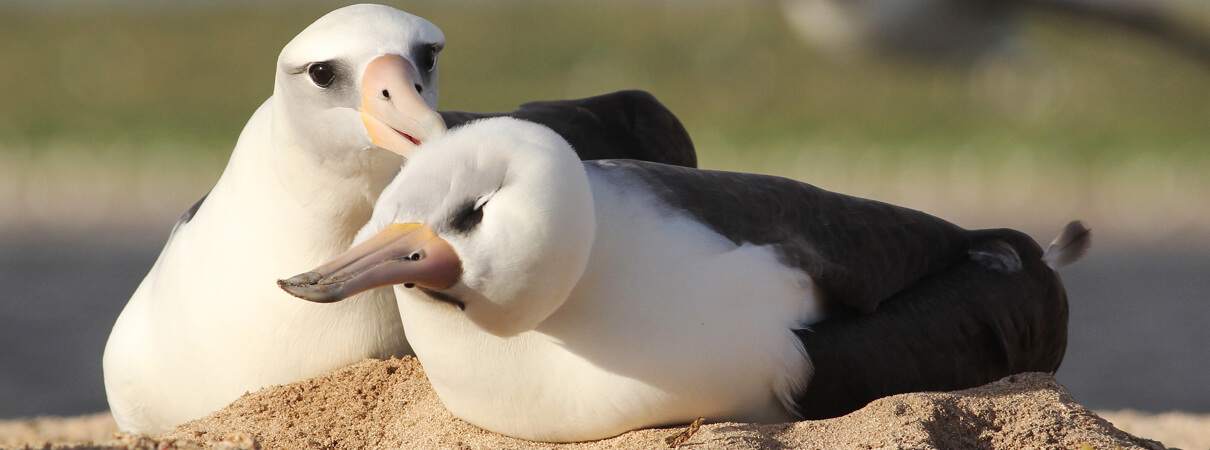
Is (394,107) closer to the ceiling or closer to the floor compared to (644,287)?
closer to the ceiling

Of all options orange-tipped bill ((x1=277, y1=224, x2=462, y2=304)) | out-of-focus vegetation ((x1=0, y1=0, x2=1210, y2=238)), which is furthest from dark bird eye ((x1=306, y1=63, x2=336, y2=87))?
out-of-focus vegetation ((x1=0, y1=0, x2=1210, y2=238))

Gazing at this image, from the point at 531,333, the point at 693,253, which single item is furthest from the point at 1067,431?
the point at 531,333

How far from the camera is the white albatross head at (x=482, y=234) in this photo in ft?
9.46

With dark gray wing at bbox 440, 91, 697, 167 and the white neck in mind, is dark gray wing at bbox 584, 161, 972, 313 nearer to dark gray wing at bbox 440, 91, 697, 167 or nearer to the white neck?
the white neck

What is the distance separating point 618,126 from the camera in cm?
546

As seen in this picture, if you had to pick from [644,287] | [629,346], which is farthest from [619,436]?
[644,287]

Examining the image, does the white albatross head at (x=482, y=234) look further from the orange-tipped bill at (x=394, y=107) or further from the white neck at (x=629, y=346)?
the orange-tipped bill at (x=394, y=107)

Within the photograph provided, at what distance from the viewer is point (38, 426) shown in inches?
266

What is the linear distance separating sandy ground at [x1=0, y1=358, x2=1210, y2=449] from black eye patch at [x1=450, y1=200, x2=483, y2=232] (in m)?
0.81

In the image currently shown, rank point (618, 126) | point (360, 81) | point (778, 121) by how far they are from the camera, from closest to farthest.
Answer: point (360, 81)
point (618, 126)
point (778, 121)

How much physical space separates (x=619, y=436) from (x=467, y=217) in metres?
0.89

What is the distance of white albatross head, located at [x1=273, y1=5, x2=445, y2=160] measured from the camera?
362 centimetres

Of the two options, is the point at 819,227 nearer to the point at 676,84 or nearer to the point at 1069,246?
the point at 1069,246

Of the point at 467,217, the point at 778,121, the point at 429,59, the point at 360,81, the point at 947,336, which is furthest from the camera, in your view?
the point at 778,121
